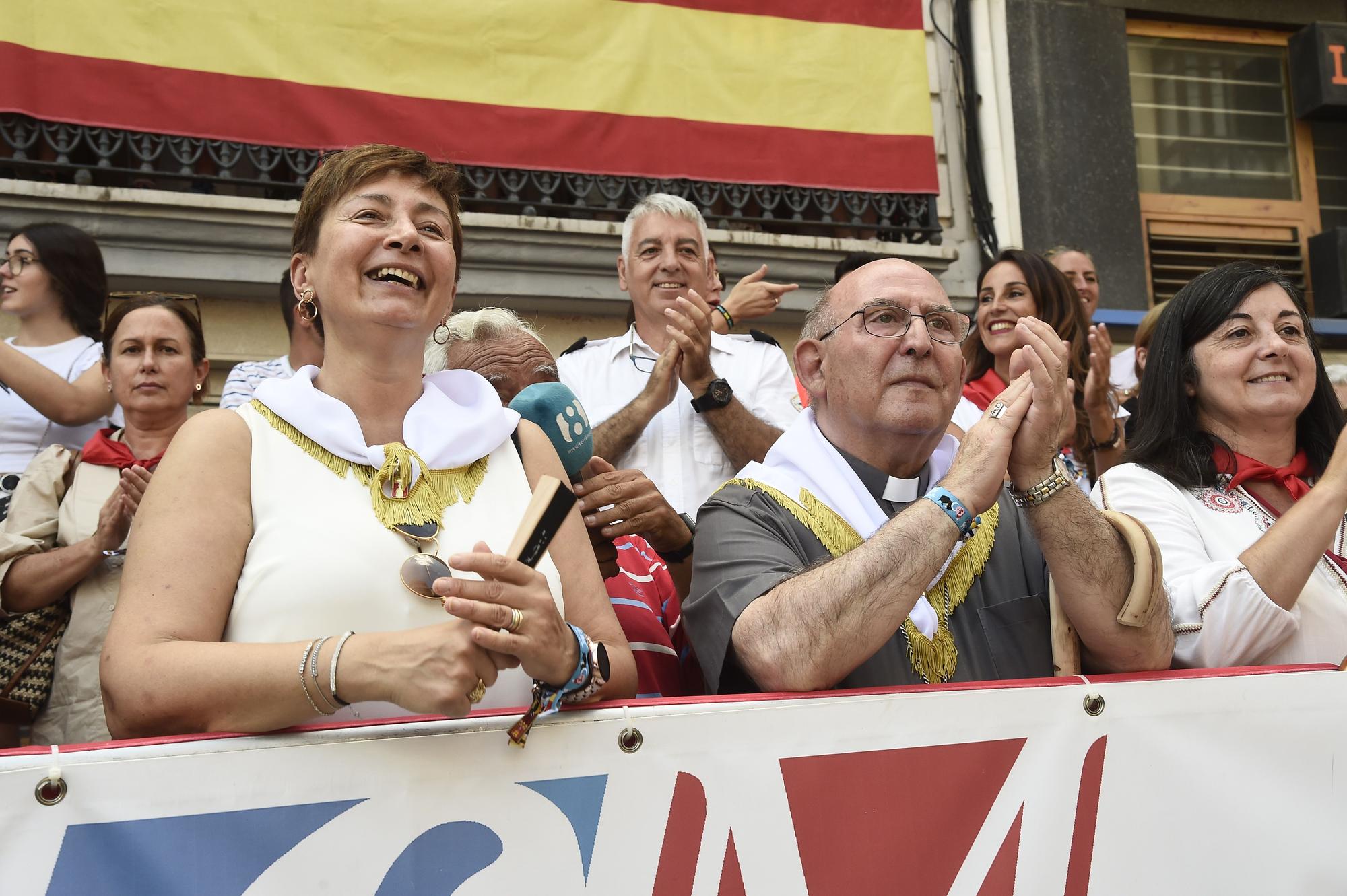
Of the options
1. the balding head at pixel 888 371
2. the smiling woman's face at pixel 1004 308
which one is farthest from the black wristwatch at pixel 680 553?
the smiling woman's face at pixel 1004 308

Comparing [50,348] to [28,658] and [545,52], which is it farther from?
[545,52]

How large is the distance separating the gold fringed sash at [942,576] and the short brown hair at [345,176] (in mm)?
830

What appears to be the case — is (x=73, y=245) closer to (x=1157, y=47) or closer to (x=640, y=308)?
(x=640, y=308)

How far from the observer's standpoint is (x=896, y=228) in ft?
24.6

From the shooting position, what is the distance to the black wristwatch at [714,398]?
12.8 ft

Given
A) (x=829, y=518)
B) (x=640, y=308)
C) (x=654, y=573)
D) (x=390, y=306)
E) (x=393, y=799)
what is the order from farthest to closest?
(x=640, y=308), (x=654, y=573), (x=829, y=518), (x=390, y=306), (x=393, y=799)

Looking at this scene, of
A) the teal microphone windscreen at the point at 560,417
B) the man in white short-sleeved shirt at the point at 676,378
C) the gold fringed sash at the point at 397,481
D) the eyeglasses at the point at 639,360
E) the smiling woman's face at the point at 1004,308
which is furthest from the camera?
the smiling woman's face at the point at 1004,308

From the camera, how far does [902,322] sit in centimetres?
279

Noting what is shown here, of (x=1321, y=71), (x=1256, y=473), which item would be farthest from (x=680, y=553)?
(x=1321, y=71)

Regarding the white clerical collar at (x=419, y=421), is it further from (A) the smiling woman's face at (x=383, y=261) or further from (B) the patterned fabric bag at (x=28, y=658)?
(B) the patterned fabric bag at (x=28, y=658)

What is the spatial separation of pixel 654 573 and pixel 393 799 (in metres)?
1.17

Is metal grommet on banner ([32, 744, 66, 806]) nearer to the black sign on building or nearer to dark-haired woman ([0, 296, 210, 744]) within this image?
dark-haired woman ([0, 296, 210, 744])

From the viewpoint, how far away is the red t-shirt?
264 cm

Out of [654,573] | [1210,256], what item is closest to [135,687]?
[654,573]
